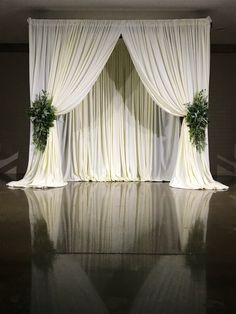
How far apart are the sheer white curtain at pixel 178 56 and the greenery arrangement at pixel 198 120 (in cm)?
10

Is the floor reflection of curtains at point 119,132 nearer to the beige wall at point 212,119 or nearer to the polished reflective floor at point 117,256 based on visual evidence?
the beige wall at point 212,119

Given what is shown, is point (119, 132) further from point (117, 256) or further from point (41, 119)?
point (117, 256)

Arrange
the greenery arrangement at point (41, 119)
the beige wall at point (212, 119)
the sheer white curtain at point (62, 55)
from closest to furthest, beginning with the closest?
1. the greenery arrangement at point (41, 119)
2. the sheer white curtain at point (62, 55)
3. the beige wall at point (212, 119)

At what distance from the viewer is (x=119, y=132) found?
287 inches

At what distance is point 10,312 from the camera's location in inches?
75.1

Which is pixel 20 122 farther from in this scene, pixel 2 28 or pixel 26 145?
pixel 2 28

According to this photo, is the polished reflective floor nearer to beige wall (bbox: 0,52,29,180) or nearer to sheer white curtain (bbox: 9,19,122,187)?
sheer white curtain (bbox: 9,19,122,187)

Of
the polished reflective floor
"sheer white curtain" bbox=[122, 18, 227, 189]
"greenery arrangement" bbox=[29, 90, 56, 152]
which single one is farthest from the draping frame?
the polished reflective floor

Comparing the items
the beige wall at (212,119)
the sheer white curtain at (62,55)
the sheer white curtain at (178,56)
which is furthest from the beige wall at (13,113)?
the sheer white curtain at (178,56)

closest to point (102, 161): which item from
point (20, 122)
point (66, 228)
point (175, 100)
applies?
point (175, 100)

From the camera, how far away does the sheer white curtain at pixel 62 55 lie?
6367 millimetres

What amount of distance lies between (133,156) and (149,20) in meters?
2.46

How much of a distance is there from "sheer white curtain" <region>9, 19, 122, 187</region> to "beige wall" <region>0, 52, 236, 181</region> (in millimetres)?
2329

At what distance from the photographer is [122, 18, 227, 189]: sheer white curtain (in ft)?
20.8
